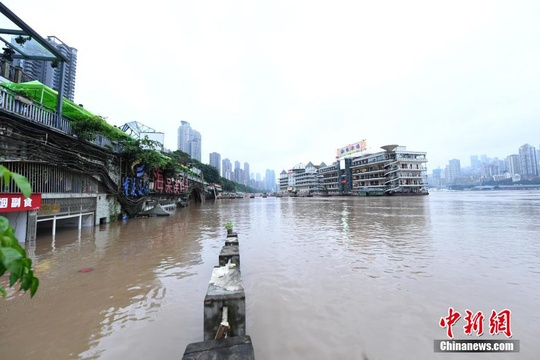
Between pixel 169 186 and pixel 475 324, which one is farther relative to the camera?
pixel 169 186

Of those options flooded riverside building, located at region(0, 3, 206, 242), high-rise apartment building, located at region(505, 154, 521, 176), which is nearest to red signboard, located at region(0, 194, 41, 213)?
flooded riverside building, located at region(0, 3, 206, 242)

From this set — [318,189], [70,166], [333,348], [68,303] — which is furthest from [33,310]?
[318,189]

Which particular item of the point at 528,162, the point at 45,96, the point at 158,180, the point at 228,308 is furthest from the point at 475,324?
the point at 528,162

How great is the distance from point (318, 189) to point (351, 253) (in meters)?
97.0

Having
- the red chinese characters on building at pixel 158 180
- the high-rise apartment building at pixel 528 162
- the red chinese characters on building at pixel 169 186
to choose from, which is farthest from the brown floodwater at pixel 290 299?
the high-rise apartment building at pixel 528 162

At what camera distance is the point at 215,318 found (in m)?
3.09

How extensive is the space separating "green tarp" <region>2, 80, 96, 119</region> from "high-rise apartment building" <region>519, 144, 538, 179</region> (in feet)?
627

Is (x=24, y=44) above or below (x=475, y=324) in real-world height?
above

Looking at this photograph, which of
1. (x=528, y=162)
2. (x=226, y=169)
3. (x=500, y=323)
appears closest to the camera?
(x=500, y=323)

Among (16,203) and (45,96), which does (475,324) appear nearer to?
(16,203)

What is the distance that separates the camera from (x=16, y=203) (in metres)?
8.94

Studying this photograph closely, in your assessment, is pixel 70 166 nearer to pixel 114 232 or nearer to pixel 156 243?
pixel 114 232

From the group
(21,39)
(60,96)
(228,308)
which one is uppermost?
(21,39)

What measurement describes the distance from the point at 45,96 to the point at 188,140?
9347 centimetres
